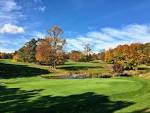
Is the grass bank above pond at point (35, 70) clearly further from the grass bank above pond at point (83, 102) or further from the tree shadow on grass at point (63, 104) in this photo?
the tree shadow on grass at point (63, 104)

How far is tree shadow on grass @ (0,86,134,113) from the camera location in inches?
931

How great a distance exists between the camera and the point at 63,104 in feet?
84.4

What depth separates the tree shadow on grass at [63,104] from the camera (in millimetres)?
23641

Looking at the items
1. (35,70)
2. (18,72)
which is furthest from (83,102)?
(35,70)

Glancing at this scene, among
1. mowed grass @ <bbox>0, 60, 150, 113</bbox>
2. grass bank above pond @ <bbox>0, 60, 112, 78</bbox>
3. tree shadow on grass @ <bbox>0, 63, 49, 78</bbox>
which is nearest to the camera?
mowed grass @ <bbox>0, 60, 150, 113</bbox>

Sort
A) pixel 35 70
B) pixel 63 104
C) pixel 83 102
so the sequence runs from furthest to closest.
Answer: pixel 35 70 → pixel 83 102 → pixel 63 104

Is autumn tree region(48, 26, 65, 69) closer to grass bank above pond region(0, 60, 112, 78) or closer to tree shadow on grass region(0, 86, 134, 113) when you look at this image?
grass bank above pond region(0, 60, 112, 78)

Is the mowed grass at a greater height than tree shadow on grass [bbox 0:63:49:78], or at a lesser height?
lesser

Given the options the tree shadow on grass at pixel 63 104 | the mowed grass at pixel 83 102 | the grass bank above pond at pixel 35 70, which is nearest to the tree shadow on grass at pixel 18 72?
the grass bank above pond at pixel 35 70

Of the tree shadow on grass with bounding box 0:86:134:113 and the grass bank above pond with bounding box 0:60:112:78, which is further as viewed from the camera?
the grass bank above pond with bounding box 0:60:112:78

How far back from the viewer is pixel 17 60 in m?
146

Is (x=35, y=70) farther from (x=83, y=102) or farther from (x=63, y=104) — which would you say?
(x=63, y=104)

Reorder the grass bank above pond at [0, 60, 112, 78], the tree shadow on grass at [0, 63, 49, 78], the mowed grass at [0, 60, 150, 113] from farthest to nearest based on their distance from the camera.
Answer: the grass bank above pond at [0, 60, 112, 78] < the tree shadow on grass at [0, 63, 49, 78] < the mowed grass at [0, 60, 150, 113]

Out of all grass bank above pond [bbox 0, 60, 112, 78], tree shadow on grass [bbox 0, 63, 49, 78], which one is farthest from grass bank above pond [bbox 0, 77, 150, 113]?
tree shadow on grass [bbox 0, 63, 49, 78]
